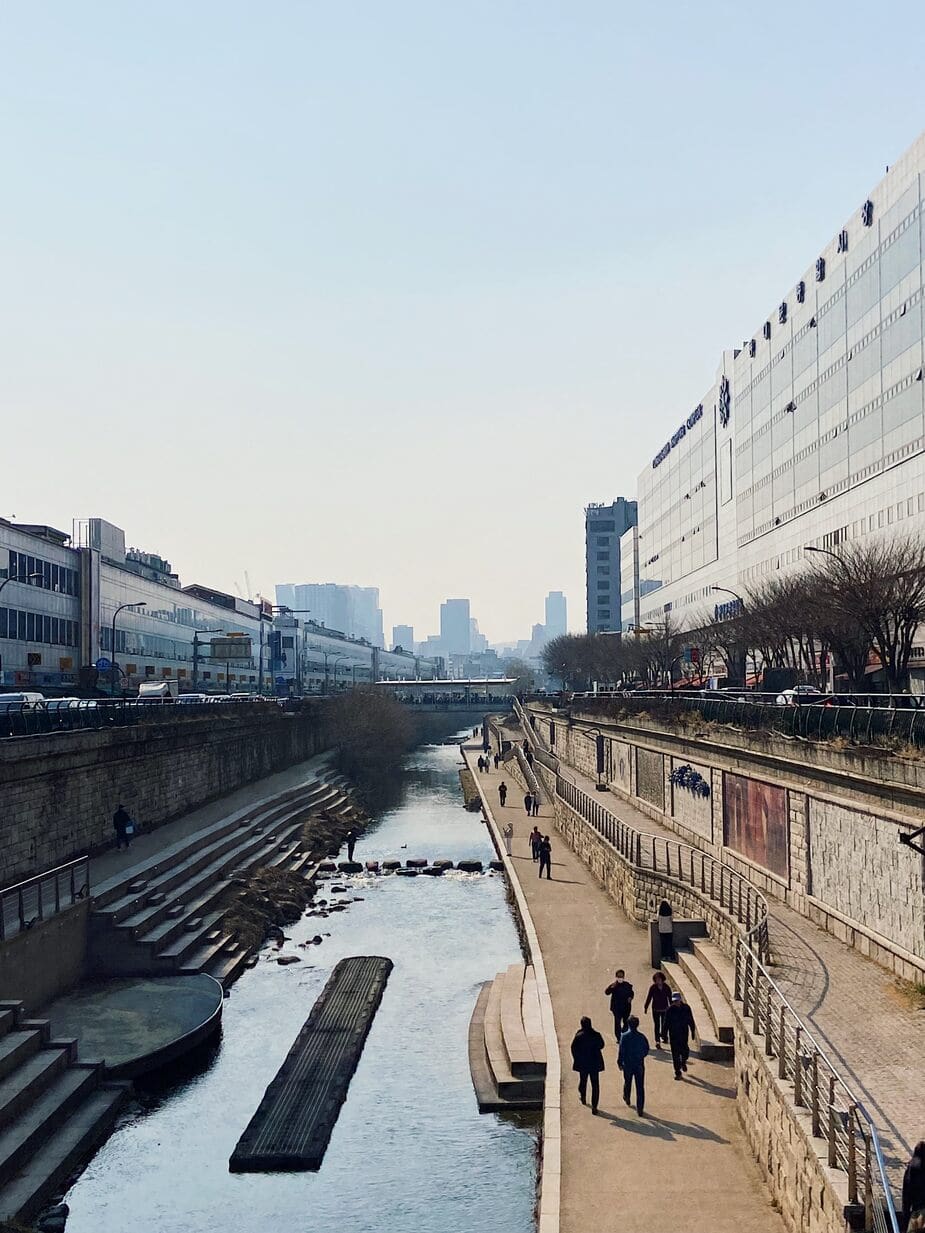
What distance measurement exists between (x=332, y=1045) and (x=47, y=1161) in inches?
320

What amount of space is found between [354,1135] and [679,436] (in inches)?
4005

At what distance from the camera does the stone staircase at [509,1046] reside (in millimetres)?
22875

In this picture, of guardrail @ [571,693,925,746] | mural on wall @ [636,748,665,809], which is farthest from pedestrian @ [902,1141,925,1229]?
mural on wall @ [636,748,665,809]

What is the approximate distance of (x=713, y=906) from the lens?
27969 millimetres

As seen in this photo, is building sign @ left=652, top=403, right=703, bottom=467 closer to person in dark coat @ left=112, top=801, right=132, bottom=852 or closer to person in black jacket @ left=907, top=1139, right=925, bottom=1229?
person in dark coat @ left=112, top=801, right=132, bottom=852

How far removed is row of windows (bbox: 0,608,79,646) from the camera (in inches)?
2443

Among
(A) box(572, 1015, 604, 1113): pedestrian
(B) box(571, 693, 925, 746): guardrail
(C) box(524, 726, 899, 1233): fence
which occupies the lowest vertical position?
(A) box(572, 1015, 604, 1113): pedestrian

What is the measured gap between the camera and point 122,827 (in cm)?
4228

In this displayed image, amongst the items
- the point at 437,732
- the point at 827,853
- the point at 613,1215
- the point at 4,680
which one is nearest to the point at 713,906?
the point at 827,853

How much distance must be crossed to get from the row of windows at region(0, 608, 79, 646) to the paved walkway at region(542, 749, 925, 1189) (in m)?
48.6

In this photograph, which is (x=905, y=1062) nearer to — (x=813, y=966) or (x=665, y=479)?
(x=813, y=966)

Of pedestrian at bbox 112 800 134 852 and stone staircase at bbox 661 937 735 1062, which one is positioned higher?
pedestrian at bbox 112 800 134 852

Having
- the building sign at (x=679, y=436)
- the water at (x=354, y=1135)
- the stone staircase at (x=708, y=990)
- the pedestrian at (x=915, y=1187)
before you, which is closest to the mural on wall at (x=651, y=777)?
the water at (x=354, y=1135)

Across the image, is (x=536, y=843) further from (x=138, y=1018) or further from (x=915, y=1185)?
(x=915, y=1185)
